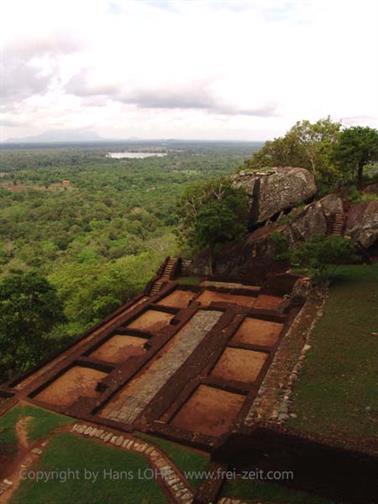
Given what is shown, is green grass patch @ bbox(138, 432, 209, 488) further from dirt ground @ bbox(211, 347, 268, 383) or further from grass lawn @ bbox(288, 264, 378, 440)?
dirt ground @ bbox(211, 347, 268, 383)

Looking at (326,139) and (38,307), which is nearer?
(38,307)

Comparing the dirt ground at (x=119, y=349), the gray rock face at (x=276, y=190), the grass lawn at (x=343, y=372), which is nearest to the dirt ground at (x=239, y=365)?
the grass lawn at (x=343, y=372)

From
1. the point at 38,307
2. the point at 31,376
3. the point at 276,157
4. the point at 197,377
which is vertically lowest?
the point at 31,376

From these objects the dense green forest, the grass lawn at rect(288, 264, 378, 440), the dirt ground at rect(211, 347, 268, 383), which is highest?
the grass lawn at rect(288, 264, 378, 440)

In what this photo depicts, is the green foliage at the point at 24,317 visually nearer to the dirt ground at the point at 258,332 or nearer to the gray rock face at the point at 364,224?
the dirt ground at the point at 258,332

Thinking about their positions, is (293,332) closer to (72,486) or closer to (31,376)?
(72,486)

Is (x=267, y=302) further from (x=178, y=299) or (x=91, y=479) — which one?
(x=91, y=479)

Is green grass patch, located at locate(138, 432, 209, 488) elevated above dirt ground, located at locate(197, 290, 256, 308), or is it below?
below

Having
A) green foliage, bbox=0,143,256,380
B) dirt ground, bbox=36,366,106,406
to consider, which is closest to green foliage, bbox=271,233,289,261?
green foliage, bbox=0,143,256,380

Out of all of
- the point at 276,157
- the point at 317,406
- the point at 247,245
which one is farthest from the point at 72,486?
the point at 276,157
